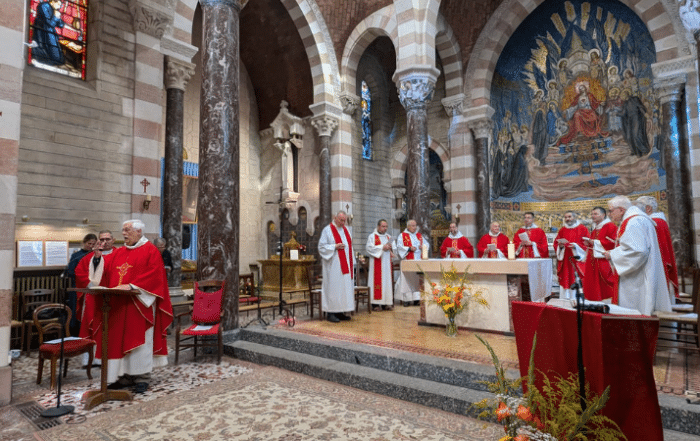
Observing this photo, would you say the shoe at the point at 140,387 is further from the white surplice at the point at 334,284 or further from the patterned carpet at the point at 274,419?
the white surplice at the point at 334,284

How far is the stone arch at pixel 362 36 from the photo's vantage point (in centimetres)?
1137

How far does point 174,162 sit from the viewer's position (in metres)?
8.96

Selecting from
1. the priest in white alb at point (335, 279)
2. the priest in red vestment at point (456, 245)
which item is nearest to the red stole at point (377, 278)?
the priest in white alb at point (335, 279)

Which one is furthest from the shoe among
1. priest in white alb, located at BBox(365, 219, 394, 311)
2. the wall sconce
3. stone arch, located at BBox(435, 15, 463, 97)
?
stone arch, located at BBox(435, 15, 463, 97)

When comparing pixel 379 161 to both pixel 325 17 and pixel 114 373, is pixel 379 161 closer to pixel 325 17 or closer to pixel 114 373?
pixel 325 17

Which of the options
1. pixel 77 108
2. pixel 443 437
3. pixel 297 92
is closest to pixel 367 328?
pixel 443 437

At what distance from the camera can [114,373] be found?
4438mm

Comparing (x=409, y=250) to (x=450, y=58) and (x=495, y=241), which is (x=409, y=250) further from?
(x=450, y=58)

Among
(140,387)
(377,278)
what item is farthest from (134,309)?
(377,278)

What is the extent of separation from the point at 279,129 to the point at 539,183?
798 cm

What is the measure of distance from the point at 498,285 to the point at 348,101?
321 inches

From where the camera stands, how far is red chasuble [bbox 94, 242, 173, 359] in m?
4.48

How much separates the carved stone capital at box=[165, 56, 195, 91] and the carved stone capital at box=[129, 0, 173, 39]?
53cm

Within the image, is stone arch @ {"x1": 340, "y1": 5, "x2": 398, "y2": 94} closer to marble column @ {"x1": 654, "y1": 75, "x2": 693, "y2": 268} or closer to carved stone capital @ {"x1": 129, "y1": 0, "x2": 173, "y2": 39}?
carved stone capital @ {"x1": 129, "y1": 0, "x2": 173, "y2": 39}
